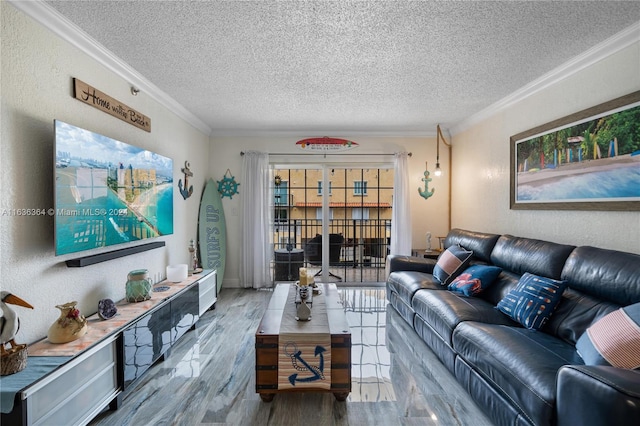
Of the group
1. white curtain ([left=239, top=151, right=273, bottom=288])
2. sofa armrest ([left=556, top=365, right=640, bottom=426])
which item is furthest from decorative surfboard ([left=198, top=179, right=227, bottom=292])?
sofa armrest ([left=556, top=365, right=640, bottom=426])

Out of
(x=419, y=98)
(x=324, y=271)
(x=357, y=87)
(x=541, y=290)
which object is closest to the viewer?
(x=541, y=290)

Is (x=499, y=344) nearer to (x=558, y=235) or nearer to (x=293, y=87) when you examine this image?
(x=558, y=235)

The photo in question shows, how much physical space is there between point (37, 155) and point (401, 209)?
4.11m

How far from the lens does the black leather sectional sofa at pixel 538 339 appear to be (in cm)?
117

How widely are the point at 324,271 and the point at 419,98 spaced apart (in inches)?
114

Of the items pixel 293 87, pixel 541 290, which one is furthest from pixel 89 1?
pixel 541 290

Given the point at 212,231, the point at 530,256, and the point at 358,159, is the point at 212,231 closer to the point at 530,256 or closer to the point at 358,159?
the point at 358,159

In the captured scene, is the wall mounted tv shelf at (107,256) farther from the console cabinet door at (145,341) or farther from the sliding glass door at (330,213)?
the sliding glass door at (330,213)

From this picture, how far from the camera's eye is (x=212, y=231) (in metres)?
4.41

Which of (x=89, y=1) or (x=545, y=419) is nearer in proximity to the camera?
(x=545, y=419)

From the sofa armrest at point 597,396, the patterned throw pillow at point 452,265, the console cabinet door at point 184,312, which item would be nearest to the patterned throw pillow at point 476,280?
the patterned throw pillow at point 452,265

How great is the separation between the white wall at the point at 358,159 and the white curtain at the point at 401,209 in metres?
0.15

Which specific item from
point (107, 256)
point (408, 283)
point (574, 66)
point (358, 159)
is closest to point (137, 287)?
point (107, 256)

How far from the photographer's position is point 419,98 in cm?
329
